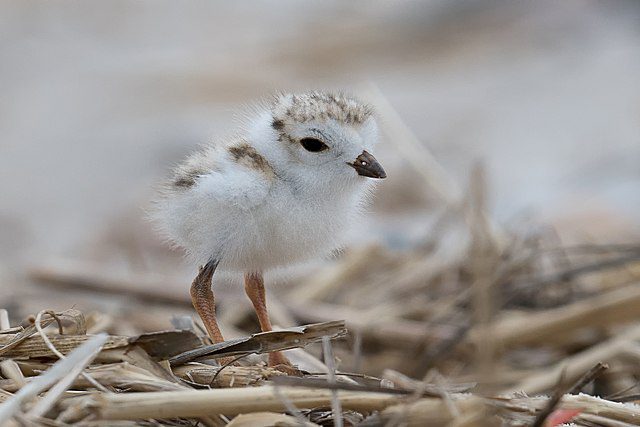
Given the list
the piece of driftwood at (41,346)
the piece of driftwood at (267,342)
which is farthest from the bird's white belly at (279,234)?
the piece of driftwood at (41,346)

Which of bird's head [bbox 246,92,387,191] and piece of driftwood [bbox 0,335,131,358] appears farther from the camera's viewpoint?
bird's head [bbox 246,92,387,191]

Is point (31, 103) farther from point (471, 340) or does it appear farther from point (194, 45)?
point (471, 340)

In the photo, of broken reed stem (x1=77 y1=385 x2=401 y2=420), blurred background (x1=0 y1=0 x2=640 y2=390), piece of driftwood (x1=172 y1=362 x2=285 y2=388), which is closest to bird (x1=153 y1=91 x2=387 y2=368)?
piece of driftwood (x1=172 y1=362 x2=285 y2=388)

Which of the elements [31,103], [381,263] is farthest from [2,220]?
[381,263]

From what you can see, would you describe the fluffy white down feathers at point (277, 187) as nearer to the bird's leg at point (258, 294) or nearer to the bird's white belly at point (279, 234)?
the bird's white belly at point (279, 234)

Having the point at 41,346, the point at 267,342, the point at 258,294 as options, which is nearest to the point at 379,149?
the point at 258,294

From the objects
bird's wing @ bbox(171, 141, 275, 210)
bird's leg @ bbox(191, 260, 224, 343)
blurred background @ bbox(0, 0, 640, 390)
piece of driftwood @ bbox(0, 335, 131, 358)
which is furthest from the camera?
blurred background @ bbox(0, 0, 640, 390)

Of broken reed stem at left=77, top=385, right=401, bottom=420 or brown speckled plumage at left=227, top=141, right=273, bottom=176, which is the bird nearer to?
brown speckled plumage at left=227, top=141, right=273, bottom=176
